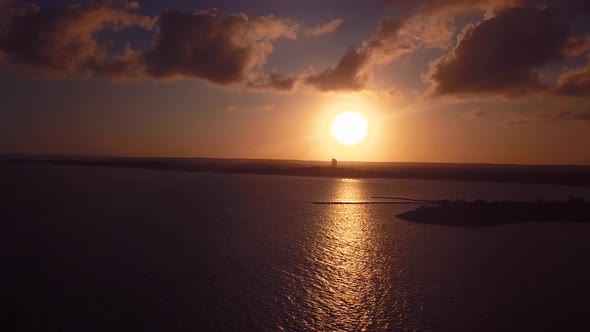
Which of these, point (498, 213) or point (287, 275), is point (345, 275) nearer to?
point (287, 275)

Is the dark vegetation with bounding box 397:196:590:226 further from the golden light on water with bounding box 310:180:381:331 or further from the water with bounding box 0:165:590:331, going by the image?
the golden light on water with bounding box 310:180:381:331

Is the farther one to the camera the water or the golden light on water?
the golden light on water

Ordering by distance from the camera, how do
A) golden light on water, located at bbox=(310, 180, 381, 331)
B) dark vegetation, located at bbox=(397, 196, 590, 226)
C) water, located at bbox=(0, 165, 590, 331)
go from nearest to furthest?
water, located at bbox=(0, 165, 590, 331), golden light on water, located at bbox=(310, 180, 381, 331), dark vegetation, located at bbox=(397, 196, 590, 226)

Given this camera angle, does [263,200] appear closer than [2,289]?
No

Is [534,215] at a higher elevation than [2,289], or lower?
higher

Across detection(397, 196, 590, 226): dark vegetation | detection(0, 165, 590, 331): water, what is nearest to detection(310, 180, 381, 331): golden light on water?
detection(0, 165, 590, 331): water

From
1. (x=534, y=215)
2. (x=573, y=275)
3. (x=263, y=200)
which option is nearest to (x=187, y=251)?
(x=573, y=275)

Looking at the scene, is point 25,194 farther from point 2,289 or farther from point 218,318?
point 218,318
